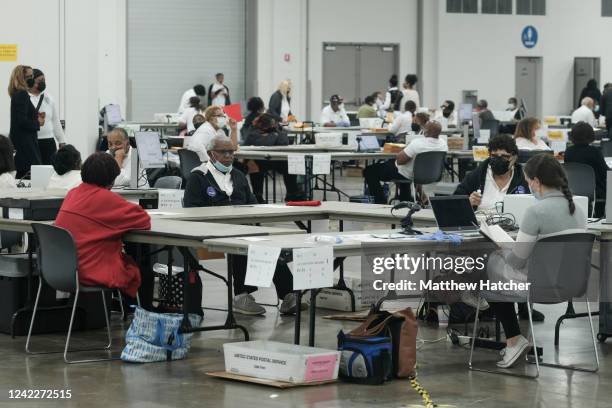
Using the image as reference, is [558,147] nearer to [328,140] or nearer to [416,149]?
[416,149]

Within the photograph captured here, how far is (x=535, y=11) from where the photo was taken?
97.7ft

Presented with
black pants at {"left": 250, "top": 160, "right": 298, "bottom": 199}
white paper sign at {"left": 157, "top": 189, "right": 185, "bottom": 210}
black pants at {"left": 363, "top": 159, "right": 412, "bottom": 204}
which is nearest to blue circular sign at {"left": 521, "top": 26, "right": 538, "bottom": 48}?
black pants at {"left": 250, "top": 160, "right": 298, "bottom": 199}

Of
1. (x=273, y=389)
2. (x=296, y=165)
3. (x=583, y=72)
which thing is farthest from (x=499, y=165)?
(x=583, y=72)

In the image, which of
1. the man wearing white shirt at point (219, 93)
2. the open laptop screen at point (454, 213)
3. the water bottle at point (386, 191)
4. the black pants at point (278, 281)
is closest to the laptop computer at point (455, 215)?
the open laptop screen at point (454, 213)

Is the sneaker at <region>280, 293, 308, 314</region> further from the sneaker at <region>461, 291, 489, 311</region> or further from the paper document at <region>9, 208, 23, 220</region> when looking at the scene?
the paper document at <region>9, 208, 23, 220</region>

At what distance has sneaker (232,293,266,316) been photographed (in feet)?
27.4

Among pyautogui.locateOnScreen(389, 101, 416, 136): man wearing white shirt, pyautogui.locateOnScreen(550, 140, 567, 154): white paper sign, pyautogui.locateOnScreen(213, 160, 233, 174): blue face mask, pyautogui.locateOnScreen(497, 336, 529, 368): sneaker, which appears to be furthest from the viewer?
pyautogui.locateOnScreen(389, 101, 416, 136): man wearing white shirt

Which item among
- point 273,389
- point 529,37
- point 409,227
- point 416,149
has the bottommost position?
point 273,389

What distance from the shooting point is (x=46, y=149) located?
1270 cm

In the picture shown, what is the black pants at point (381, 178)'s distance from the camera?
1411 centimetres

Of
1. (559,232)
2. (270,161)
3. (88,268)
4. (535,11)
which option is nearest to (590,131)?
(270,161)

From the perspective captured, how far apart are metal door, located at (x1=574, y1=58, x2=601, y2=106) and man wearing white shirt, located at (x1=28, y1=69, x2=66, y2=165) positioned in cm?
1967

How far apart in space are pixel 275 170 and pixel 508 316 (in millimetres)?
8198

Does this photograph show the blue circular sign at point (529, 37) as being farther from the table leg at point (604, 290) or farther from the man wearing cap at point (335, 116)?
the table leg at point (604, 290)
